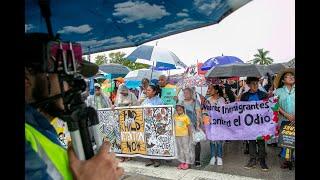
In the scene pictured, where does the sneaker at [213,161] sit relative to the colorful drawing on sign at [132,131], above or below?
below

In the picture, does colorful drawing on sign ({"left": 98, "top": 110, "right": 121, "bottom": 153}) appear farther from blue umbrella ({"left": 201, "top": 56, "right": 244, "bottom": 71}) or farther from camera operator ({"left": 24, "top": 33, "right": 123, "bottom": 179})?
camera operator ({"left": 24, "top": 33, "right": 123, "bottom": 179})

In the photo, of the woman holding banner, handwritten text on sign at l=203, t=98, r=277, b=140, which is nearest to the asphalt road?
handwritten text on sign at l=203, t=98, r=277, b=140

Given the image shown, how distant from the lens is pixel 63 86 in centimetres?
108

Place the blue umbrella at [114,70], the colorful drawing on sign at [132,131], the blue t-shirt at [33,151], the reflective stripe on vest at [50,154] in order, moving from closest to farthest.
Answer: the blue t-shirt at [33,151]
the reflective stripe on vest at [50,154]
the colorful drawing on sign at [132,131]
the blue umbrella at [114,70]

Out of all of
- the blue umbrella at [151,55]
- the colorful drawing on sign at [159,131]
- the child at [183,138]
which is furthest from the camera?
the blue umbrella at [151,55]

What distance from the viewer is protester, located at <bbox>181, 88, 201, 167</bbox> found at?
21.0ft

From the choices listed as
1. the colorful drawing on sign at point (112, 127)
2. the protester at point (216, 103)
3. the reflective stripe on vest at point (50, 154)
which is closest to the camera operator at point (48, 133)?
the reflective stripe on vest at point (50, 154)

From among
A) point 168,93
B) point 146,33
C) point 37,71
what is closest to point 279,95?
point 168,93

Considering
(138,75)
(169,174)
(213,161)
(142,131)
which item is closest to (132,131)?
(142,131)

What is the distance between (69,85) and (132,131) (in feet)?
19.0

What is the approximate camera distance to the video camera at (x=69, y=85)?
1018mm

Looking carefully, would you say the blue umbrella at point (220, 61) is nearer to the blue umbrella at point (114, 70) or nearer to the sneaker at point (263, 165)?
the blue umbrella at point (114, 70)

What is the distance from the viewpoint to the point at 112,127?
7023 mm
